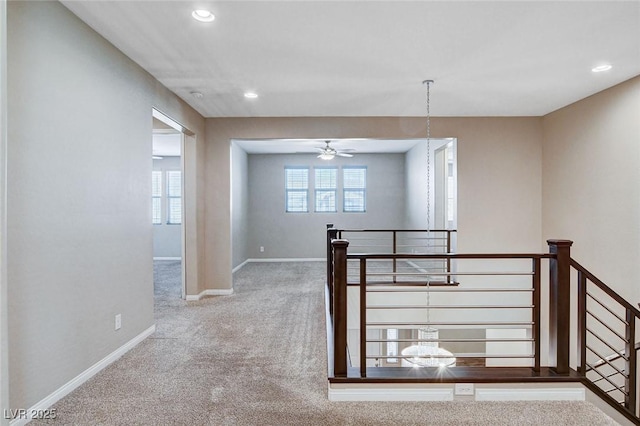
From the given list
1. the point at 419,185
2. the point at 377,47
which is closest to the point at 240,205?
the point at 419,185

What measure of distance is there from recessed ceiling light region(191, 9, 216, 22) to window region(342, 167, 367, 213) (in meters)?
7.04

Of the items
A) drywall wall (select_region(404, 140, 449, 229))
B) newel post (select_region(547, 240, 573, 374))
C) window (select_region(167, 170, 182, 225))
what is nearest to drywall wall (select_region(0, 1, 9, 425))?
newel post (select_region(547, 240, 573, 374))

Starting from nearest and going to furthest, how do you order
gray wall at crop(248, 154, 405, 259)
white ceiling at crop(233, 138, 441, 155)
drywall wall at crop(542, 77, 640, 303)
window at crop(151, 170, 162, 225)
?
drywall wall at crop(542, 77, 640, 303) < white ceiling at crop(233, 138, 441, 155) < gray wall at crop(248, 154, 405, 259) < window at crop(151, 170, 162, 225)

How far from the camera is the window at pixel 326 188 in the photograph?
9.62 m

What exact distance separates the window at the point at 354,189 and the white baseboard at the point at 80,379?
649 centimetres

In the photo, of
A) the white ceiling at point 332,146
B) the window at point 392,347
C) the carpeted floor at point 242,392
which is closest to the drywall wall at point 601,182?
the carpeted floor at point 242,392

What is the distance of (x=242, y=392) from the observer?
8.73ft

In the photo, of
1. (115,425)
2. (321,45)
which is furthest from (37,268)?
(321,45)

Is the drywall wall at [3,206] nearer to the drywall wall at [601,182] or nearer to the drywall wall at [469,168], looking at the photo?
Result: the drywall wall at [469,168]

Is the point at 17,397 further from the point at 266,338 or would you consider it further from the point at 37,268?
the point at 266,338

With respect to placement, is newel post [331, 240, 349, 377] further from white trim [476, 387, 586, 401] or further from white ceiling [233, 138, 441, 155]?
white ceiling [233, 138, 441, 155]

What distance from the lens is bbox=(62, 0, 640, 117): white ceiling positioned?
2604 millimetres

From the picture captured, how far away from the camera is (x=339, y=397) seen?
2.58m

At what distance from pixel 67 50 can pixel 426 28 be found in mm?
2517
